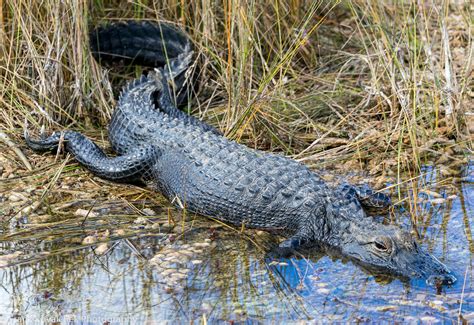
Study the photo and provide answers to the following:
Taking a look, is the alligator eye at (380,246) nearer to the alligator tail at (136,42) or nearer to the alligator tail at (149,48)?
the alligator tail at (149,48)

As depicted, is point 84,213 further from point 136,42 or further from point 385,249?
point 136,42

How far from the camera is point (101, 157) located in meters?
5.76

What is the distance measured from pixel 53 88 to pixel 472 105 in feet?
10.8

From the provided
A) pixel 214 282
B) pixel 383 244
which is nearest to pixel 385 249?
pixel 383 244

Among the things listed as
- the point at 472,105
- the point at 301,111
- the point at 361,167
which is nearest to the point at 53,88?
the point at 301,111

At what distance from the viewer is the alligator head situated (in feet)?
14.2

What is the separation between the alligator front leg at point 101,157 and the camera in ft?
18.4

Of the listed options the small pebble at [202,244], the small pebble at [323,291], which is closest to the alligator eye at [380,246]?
the small pebble at [323,291]

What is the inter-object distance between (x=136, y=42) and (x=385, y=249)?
Answer: 345 cm

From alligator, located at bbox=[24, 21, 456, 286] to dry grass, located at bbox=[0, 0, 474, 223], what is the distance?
30 centimetres

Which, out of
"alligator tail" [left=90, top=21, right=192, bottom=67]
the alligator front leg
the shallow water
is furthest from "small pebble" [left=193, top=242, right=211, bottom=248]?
"alligator tail" [left=90, top=21, right=192, bottom=67]

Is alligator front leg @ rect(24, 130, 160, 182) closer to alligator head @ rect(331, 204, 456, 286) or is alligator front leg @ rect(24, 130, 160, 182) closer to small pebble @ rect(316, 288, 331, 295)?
alligator head @ rect(331, 204, 456, 286)

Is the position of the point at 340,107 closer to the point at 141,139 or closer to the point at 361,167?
the point at 361,167

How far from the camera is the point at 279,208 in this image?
16.6 ft
